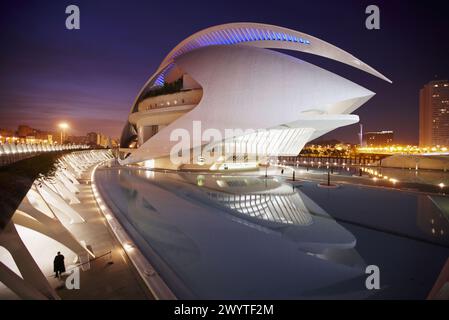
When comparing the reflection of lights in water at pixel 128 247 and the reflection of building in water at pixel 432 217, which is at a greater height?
the reflection of lights in water at pixel 128 247

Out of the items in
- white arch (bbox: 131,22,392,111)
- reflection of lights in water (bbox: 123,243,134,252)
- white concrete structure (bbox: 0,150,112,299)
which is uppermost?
white arch (bbox: 131,22,392,111)

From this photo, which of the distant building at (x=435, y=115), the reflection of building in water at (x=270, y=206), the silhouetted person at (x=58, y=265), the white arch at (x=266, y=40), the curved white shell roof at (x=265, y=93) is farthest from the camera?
the distant building at (x=435, y=115)

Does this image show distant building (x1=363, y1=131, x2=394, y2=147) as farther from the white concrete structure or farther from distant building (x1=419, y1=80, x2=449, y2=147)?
the white concrete structure

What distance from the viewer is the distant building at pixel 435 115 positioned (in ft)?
256

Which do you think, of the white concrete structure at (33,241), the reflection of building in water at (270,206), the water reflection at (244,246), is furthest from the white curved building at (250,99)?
the white concrete structure at (33,241)

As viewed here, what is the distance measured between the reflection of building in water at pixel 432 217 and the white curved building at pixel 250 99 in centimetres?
819

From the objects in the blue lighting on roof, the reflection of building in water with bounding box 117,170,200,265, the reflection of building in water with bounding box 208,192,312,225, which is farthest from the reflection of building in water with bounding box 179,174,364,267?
the blue lighting on roof

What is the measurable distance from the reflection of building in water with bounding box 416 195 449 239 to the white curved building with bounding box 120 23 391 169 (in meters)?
8.19

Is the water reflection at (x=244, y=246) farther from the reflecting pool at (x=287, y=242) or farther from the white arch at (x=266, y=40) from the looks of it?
the white arch at (x=266, y=40)

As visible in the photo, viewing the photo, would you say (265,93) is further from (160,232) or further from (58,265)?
(58,265)

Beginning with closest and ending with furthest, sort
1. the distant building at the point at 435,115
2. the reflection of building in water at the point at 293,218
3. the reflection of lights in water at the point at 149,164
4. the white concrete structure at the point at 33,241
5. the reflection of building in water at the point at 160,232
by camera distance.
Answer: the white concrete structure at the point at 33,241 < the reflection of building in water at the point at 160,232 < the reflection of building in water at the point at 293,218 < the reflection of lights in water at the point at 149,164 < the distant building at the point at 435,115

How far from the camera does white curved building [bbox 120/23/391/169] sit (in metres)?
16.7
